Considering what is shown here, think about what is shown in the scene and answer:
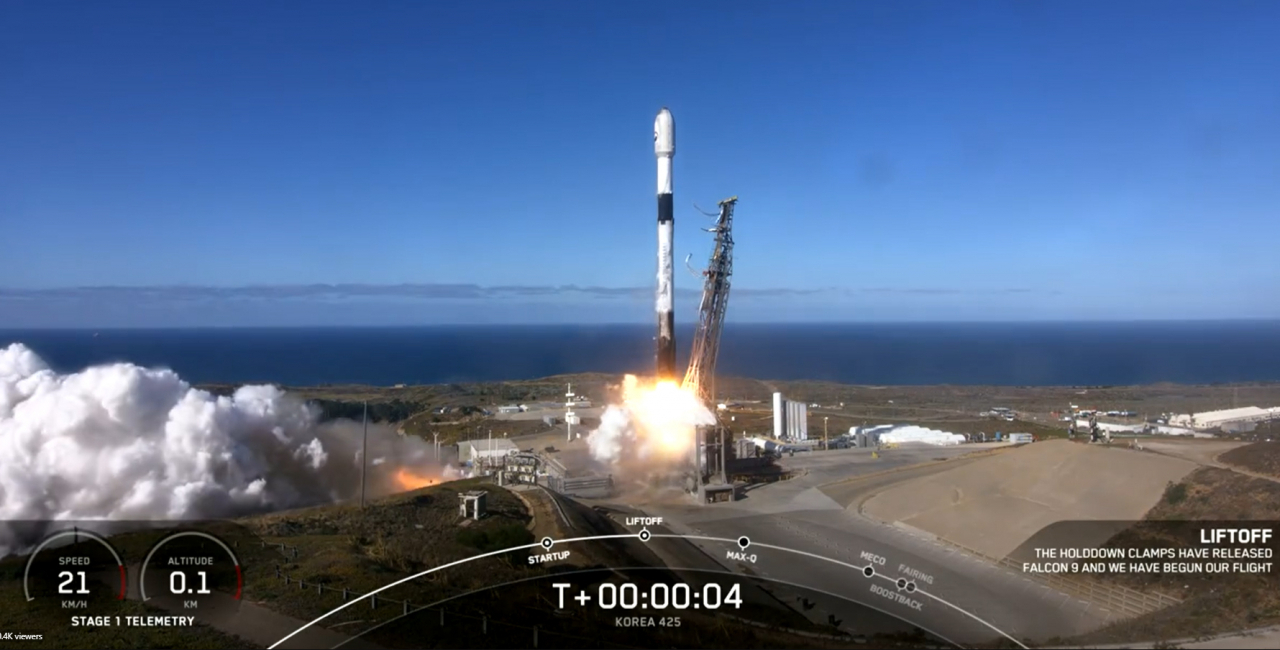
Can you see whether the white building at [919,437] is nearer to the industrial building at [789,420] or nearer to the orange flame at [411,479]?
the industrial building at [789,420]

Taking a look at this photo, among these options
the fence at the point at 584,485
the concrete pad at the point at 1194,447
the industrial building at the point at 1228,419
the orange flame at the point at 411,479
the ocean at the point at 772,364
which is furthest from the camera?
the ocean at the point at 772,364

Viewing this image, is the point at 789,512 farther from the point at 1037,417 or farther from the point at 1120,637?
the point at 1037,417

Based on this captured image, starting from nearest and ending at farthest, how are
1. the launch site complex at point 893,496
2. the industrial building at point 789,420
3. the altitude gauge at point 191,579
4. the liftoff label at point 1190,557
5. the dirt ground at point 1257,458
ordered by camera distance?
the altitude gauge at point 191,579, the liftoff label at point 1190,557, the launch site complex at point 893,496, the dirt ground at point 1257,458, the industrial building at point 789,420

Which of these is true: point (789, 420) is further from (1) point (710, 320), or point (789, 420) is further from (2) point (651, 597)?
(2) point (651, 597)

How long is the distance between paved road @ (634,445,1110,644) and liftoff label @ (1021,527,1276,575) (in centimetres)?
155

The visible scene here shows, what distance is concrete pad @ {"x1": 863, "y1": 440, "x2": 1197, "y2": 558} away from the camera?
876 inches

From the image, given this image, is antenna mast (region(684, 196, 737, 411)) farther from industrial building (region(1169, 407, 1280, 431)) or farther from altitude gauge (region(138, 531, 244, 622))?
industrial building (region(1169, 407, 1280, 431))

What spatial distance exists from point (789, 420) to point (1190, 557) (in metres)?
31.5

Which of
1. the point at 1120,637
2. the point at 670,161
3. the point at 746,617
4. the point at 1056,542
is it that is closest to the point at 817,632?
the point at 746,617

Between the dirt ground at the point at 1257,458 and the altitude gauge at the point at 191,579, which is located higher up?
the dirt ground at the point at 1257,458

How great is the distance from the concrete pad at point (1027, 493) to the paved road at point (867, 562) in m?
1.19

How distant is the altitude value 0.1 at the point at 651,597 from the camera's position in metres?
13.3

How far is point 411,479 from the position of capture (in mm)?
34594

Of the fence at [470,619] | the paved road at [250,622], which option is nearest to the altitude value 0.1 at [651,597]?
the fence at [470,619]
